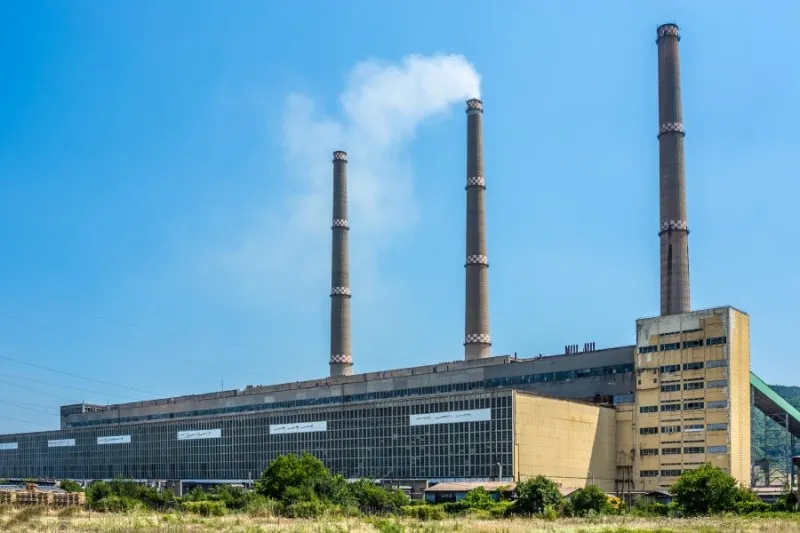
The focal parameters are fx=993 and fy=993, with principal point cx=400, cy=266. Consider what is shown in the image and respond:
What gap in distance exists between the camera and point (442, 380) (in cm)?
10112

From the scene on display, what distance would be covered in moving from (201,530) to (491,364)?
57.3 m

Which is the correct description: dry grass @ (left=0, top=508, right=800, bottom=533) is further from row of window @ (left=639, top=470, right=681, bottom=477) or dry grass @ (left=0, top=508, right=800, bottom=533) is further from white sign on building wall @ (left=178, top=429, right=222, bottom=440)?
white sign on building wall @ (left=178, top=429, right=222, bottom=440)

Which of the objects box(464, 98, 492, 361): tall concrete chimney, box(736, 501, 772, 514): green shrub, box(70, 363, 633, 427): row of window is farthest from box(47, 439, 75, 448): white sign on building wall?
box(736, 501, 772, 514): green shrub

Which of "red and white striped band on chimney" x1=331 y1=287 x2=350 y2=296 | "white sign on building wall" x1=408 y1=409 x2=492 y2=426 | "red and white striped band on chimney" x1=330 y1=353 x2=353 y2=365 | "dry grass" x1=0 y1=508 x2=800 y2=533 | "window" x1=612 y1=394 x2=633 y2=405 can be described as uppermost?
"red and white striped band on chimney" x1=331 y1=287 x2=350 y2=296

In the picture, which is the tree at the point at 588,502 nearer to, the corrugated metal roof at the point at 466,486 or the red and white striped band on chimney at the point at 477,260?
the corrugated metal roof at the point at 466,486

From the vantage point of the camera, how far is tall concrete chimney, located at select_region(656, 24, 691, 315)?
90.3m

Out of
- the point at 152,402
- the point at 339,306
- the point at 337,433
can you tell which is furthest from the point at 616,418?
the point at 152,402

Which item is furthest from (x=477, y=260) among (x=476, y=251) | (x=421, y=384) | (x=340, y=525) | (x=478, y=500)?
(x=340, y=525)

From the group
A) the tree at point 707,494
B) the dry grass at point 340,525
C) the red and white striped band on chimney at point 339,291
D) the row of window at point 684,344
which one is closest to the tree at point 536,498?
the dry grass at point 340,525

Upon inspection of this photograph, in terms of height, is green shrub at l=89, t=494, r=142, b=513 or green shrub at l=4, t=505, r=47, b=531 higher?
green shrub at l=4, t=505, r=47, b=531

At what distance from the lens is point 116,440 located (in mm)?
124688

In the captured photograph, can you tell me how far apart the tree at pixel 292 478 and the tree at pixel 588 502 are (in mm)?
17207

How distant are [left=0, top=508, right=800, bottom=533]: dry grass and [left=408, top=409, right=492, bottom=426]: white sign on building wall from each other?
93.9ft

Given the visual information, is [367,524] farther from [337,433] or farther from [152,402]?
[152,402]
